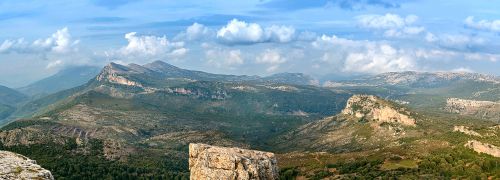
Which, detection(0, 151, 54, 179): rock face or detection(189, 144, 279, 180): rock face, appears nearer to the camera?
detection(0, 151, 54, 179): rock face

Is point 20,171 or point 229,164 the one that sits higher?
point 20,171

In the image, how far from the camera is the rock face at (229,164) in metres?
55.6

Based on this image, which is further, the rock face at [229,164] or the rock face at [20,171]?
the rock face at [229,164]

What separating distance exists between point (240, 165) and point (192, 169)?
6.55 metres

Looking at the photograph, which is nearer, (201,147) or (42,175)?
(42,175)

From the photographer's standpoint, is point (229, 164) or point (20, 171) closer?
point (20, 171)

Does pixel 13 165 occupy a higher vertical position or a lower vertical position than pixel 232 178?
higher

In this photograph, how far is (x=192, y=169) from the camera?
59.0m

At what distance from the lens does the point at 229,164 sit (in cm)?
5594

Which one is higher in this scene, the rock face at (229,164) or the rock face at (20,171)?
the rock face at (20,171)

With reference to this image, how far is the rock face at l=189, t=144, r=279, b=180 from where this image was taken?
55.6m

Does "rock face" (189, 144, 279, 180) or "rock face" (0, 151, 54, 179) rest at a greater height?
"rock face" (0, 151, 54, 179)

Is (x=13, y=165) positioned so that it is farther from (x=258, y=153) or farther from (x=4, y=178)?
(x=258, y=153)

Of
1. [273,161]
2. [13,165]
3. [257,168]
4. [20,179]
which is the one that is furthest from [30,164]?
[273,161]
